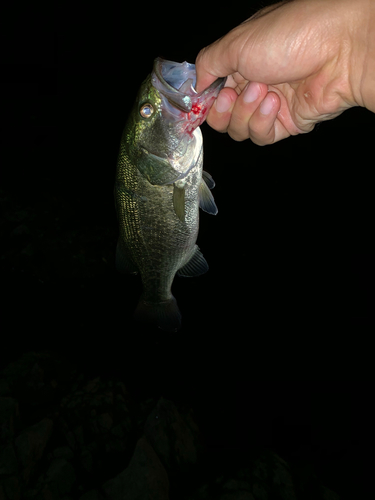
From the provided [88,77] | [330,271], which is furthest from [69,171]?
[330,271]

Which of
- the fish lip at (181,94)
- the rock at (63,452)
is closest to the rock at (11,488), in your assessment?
the rock at (63,452)

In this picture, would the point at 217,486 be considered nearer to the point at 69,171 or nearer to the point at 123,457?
the point at 123,457

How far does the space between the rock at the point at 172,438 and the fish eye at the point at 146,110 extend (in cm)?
398

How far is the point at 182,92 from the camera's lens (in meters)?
1.31

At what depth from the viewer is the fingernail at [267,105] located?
1664 mm

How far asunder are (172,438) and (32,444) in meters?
1.74

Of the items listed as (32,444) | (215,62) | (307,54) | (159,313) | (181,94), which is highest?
(307,54)

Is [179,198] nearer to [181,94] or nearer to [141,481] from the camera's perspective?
[181,94]

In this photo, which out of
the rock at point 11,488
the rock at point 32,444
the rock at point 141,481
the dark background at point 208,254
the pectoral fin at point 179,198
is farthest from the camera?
the dark background at point 208,254

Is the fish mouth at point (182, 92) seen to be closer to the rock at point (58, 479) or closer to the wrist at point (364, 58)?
the wrist at point (364, 58)

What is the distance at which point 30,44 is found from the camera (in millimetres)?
8047

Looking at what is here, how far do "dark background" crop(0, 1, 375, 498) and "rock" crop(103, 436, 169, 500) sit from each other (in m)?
2.02

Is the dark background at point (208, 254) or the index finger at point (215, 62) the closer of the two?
the index finger at point (215, 62)

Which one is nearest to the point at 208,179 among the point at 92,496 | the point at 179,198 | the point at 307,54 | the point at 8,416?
the point at 179,198
